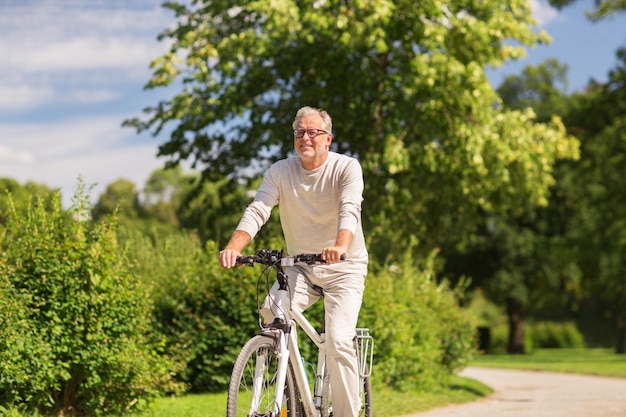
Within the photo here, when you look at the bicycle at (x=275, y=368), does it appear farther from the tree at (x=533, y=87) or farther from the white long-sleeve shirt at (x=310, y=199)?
the tree at (x=533, y=87)

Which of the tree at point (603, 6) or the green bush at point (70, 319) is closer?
the green bush at point (70, 319)

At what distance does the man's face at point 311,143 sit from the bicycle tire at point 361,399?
Result: 140cm

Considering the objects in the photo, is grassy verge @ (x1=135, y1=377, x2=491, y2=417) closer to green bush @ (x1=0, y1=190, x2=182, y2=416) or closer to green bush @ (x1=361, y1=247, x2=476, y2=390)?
green bush @ (x1=361, y1=247, x2=476, y2=390)

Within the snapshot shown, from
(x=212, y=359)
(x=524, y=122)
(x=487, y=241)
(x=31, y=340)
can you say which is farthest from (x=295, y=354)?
(x=487, y=241)

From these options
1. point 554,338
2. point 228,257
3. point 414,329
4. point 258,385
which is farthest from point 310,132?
point 554,338

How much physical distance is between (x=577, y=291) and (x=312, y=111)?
43360 mm

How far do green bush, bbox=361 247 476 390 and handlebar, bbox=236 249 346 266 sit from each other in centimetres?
662

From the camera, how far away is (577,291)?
4706 centimetres

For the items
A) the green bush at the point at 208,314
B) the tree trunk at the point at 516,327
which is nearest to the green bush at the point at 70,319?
the green bush at the point at 208,314

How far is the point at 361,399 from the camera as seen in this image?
6.52 m

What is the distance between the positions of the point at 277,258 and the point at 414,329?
27.4ft

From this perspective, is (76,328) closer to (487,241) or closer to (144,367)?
(144,367)

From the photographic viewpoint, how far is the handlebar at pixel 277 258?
5402 mm

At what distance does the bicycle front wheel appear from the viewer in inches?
202
